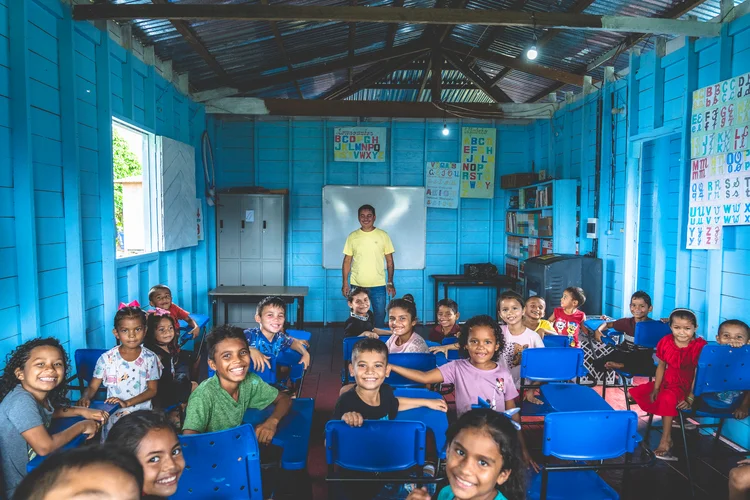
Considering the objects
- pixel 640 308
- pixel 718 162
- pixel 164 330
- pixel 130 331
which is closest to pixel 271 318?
pixel 130 331

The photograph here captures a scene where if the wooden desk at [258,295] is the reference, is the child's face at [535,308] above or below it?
above

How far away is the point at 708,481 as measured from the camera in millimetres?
2980

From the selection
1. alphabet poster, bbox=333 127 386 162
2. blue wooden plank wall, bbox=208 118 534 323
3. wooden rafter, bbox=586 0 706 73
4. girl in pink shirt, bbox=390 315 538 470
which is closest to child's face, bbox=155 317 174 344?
girl in pink shirt, bbox=390 315 538 470

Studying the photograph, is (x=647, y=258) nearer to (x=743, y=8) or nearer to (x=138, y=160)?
(x=743, y=8)

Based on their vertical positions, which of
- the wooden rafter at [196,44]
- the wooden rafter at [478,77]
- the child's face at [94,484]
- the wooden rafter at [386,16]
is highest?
the wooden rafter at [478,77]

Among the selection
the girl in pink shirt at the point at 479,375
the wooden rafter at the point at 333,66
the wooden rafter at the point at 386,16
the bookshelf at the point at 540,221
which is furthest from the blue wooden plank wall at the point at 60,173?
the bookshelf at the point at 540,221

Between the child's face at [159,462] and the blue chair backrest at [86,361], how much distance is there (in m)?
1.89

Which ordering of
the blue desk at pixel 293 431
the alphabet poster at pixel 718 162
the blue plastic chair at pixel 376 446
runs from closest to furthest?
the blue plastic chair at pixel 376 446
the blue desk at pixel 293 431
the alphabet poster at pixel 718 162

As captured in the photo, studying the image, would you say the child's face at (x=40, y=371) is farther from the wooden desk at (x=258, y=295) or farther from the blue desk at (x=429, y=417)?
the wooden desk at (x=258, y=295)

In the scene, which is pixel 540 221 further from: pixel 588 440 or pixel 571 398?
pixel 588 440

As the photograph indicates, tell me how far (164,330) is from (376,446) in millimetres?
2201

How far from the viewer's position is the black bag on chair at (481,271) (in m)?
7.17

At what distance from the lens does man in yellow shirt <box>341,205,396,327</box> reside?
16.8 feet

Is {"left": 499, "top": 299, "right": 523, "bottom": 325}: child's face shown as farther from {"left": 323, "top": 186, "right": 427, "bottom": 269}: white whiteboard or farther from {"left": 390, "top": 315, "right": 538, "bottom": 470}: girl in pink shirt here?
{"left": 323, "top": 186, "right": 427, "bottom": 269}: white whiteboard
